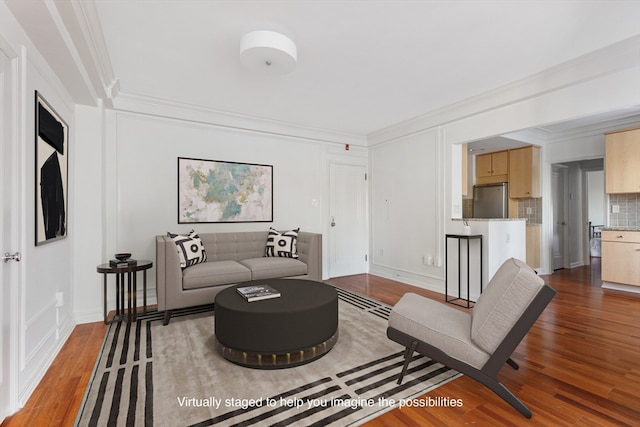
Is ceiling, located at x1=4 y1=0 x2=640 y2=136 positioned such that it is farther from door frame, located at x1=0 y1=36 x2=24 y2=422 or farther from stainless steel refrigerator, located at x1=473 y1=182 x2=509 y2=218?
stainless steel refrigerator, located at x1=473 y1=182 x2=509 y2=218

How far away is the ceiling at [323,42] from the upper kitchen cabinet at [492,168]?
2.91 m

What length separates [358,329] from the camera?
9.80ft

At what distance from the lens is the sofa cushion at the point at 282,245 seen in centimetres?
426

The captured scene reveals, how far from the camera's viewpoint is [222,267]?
3564mm

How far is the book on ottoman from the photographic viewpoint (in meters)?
2.54

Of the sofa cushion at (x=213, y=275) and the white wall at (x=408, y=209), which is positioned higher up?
the white wall at (x=408, y=209)

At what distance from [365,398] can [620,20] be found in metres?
3.32

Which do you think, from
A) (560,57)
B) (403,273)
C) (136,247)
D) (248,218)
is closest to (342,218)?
(403,273)


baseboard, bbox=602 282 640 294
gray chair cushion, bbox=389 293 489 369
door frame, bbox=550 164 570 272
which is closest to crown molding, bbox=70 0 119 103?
gray chair cushion, bbox=389 293 489 369

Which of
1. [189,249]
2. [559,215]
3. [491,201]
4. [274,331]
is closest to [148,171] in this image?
[189,249]

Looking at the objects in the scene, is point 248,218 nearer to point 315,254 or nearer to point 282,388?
point 315,254

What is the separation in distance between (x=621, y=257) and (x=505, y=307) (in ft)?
14.1

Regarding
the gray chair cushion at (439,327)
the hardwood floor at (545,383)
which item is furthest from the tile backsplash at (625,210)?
the gray chair cushion at (439,327)

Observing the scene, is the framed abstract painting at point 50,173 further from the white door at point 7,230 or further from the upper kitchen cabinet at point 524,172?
the upper kitchen cabinet at point 524,172
